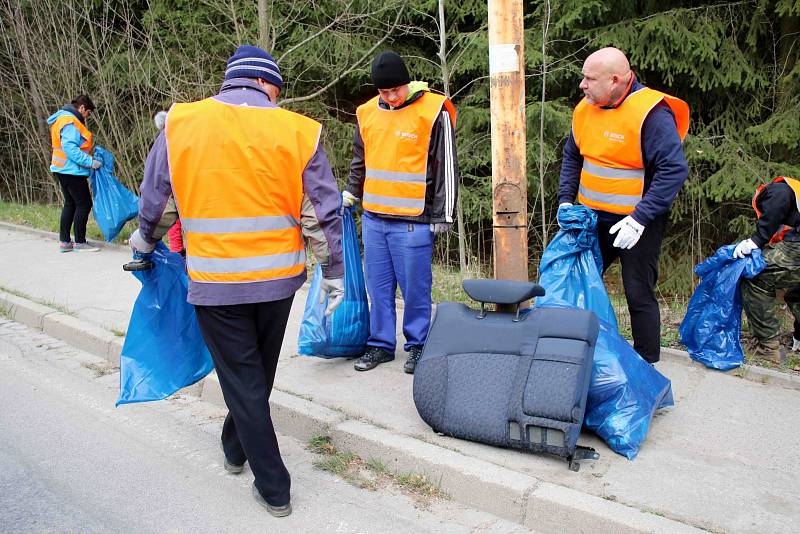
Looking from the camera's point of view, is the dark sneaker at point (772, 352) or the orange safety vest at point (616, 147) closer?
the orange safety vest at point (616, 147)

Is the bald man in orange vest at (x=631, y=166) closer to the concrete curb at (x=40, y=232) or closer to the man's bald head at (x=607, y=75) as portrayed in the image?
the man's bald head at (x=607, y=75)

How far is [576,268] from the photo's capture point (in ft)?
13.4

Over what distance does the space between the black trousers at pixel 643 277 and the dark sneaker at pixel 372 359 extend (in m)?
1.49

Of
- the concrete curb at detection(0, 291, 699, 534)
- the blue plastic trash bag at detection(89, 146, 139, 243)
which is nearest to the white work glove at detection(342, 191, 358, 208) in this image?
the concrete curb at detection(0, 291, 699, 534)

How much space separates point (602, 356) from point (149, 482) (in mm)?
2211

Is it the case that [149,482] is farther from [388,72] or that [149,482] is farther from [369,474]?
[388,72]

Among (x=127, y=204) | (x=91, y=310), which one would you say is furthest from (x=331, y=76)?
(x=91, y=310)

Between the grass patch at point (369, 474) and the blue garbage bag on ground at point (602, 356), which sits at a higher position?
the blue garbage bag on ground at point (602, 356)

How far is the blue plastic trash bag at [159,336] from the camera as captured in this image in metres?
3.48

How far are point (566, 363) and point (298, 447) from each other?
1515 millimetres

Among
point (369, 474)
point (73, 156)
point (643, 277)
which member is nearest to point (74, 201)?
point (73, 156)

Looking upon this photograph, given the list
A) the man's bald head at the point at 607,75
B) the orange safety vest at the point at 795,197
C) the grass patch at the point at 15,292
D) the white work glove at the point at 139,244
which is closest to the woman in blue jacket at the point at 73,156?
the grass patch at the point at 15,292

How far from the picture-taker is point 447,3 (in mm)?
8750

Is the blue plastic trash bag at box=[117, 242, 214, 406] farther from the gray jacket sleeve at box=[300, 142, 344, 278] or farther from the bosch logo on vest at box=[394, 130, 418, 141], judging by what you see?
the bosch logo on vest at box=[394, 130, 418, 141]
